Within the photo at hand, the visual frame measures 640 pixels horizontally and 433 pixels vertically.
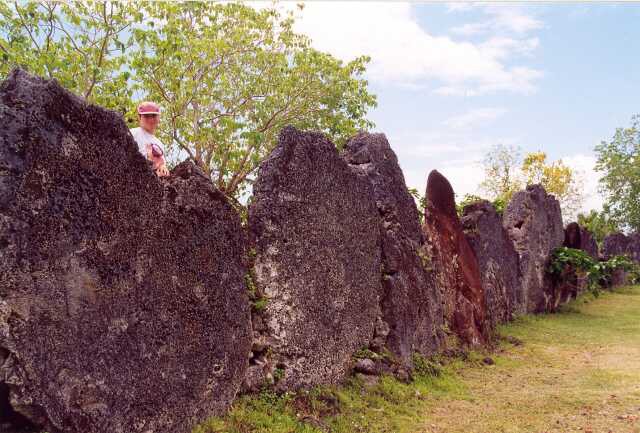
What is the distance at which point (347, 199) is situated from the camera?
745 centimetres

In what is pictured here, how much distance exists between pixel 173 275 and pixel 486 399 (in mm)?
4603

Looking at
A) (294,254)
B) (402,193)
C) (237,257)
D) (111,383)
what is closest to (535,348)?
(402,193)

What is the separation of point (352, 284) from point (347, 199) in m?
1.00

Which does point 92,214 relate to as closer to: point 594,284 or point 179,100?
point 179,100

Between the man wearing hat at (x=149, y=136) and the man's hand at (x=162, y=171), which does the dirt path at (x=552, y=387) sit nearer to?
the man's hand at (x=162, y=171)

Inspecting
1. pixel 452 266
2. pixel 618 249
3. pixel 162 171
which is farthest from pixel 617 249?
pixel 162 171

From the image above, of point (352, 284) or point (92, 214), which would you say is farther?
point (352, 284)

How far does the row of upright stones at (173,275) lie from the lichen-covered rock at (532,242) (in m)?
6.45

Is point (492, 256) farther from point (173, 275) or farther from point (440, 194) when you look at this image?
point (173, 275)

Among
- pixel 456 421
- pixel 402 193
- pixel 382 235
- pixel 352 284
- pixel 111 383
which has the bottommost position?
pixel 456 421

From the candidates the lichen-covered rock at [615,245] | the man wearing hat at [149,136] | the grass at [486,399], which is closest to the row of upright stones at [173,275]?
the grass at [486,399]

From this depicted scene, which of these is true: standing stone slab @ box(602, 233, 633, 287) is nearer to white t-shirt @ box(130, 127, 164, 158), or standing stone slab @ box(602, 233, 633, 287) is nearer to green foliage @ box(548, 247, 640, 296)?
green foliage @ box(548, 247, 640, 296)

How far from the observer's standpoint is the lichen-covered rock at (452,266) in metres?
10.2

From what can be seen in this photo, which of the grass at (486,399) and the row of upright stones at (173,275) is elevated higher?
the row of upright stones at (173,275)
